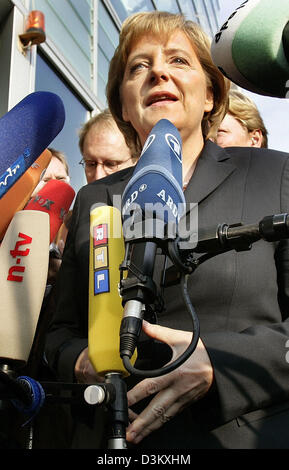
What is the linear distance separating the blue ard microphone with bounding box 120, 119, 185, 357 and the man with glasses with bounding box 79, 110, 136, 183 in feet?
4.62

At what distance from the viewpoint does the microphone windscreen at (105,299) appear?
786 mm

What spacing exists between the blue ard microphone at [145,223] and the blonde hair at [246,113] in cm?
143

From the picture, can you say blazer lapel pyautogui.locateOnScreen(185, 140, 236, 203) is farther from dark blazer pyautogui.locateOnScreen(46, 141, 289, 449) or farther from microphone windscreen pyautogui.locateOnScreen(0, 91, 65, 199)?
microphone windscreen pyautogui.locateOnScreen(0, 91, 65, 199)

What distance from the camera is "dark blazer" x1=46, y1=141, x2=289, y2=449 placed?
835 millimetres

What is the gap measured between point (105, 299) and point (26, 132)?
36 cm

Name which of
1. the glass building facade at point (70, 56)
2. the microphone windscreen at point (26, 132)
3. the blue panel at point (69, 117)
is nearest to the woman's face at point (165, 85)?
the microphone windscreen at point (26, 132)

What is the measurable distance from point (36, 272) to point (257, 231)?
1.68 ft

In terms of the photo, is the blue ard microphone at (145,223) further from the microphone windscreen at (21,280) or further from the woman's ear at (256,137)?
the woman's ear at (256,137)

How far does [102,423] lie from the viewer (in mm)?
960

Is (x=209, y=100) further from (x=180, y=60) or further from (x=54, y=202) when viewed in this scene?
(x=54, y=202)

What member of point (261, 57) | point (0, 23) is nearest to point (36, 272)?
point (261, 57)

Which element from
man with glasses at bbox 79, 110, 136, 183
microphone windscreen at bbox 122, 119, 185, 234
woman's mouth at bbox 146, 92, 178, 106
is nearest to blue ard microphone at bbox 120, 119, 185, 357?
microphone windscreen at bbox 122, 119, 185, 234
